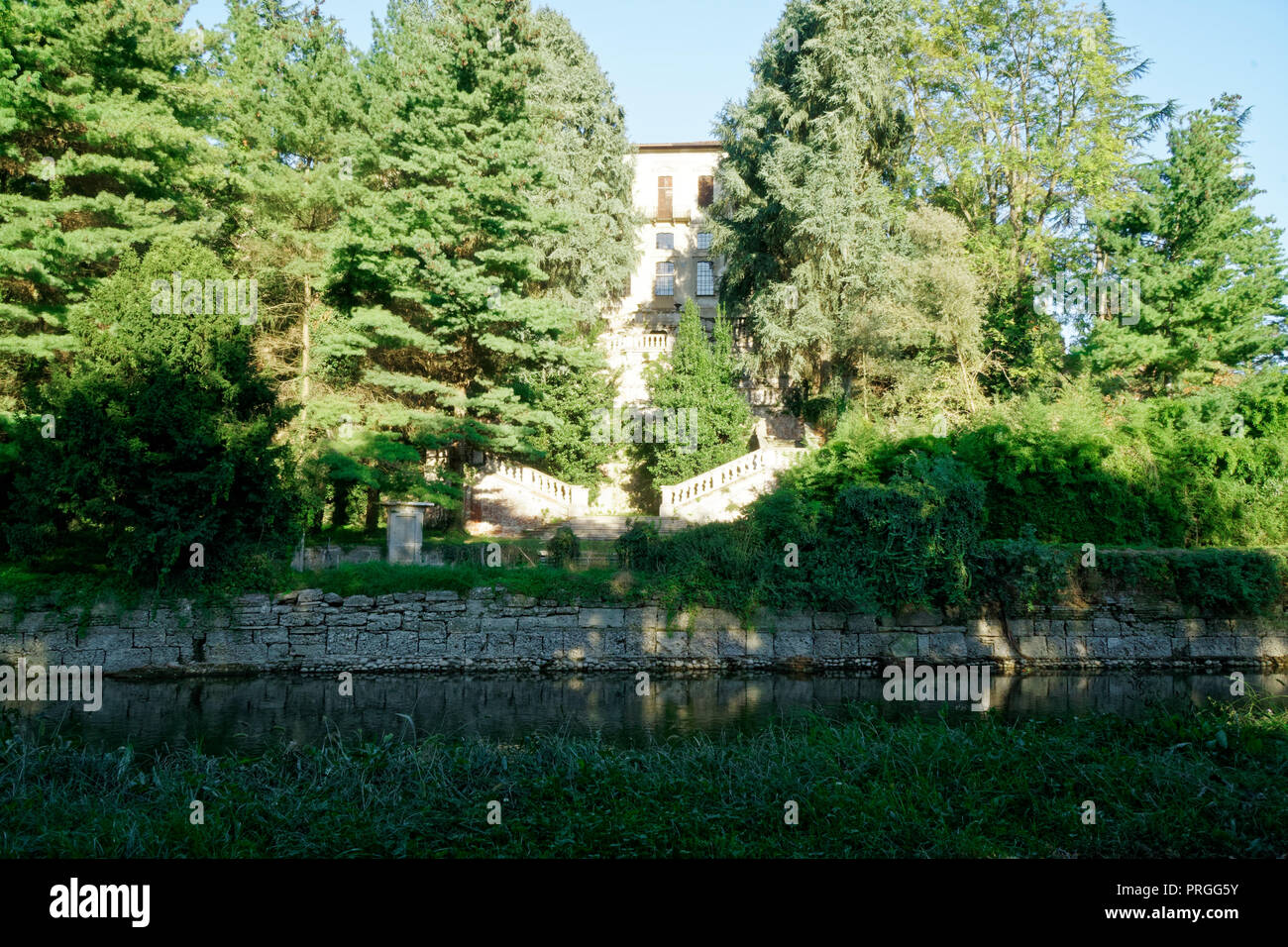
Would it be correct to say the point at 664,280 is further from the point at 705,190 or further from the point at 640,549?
the point at 640,549

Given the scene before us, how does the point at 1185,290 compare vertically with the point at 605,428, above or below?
above

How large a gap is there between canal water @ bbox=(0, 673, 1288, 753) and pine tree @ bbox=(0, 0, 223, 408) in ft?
30.7

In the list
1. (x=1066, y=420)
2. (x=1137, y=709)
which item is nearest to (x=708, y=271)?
(x=1066, y=420)

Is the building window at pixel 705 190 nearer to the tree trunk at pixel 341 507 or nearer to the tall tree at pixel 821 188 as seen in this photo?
the tall tree at pixel 821 188

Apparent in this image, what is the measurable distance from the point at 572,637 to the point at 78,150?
16133 millimetres

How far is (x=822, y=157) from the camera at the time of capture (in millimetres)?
28531

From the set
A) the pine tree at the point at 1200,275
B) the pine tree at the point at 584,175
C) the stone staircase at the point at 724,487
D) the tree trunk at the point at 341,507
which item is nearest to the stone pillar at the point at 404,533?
the tree trunk at the point at 341,507

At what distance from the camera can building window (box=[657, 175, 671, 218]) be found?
4469 cm

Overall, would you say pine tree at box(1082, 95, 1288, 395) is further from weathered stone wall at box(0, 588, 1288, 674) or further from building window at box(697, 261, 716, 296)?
building window at box(697, 261, 716, 296)

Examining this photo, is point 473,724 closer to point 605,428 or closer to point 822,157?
point 605,428

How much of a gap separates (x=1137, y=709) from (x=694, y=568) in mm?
6956

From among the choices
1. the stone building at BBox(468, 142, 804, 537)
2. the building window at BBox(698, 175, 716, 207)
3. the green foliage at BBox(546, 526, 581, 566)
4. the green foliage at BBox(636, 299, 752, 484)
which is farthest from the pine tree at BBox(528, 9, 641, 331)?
the green foliage at BBox(546, 526, 581, 566)

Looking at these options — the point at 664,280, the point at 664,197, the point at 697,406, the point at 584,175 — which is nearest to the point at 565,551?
the point at 697,406

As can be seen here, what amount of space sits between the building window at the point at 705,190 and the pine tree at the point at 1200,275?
80.3 feet
